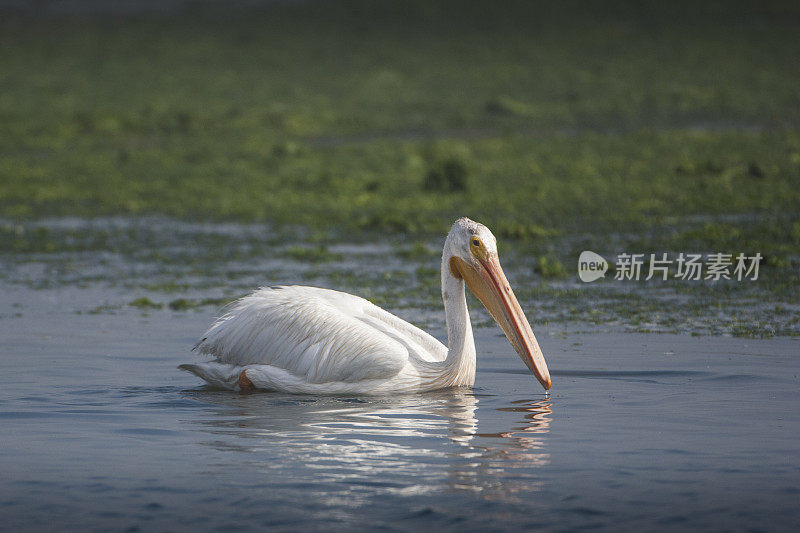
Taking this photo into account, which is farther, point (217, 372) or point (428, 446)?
point (217, 372)

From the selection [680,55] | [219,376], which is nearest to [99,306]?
[219,376]

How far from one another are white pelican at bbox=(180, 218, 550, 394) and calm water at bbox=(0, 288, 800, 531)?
0.11 meters

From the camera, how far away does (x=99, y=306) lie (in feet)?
32.1

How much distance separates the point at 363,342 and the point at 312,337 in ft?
1.02

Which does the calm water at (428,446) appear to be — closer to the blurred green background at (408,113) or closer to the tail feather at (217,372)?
the tail feather at (217,372)

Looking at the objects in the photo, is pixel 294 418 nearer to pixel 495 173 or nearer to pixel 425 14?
pixel 495 173

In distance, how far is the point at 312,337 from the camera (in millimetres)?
6812

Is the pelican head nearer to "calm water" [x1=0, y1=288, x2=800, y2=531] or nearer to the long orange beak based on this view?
the long orange beak

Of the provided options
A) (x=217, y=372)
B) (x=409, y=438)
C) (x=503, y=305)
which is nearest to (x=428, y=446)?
(x=409, y=438)

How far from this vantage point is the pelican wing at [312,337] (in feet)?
21.9

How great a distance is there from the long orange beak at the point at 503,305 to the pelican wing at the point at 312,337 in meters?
0.45

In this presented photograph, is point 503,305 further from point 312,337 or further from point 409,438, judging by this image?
point 409,438

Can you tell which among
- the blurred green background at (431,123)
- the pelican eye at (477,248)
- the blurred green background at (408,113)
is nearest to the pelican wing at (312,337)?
the pelican eye at (477,248)

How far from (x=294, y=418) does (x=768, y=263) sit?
5782mm
